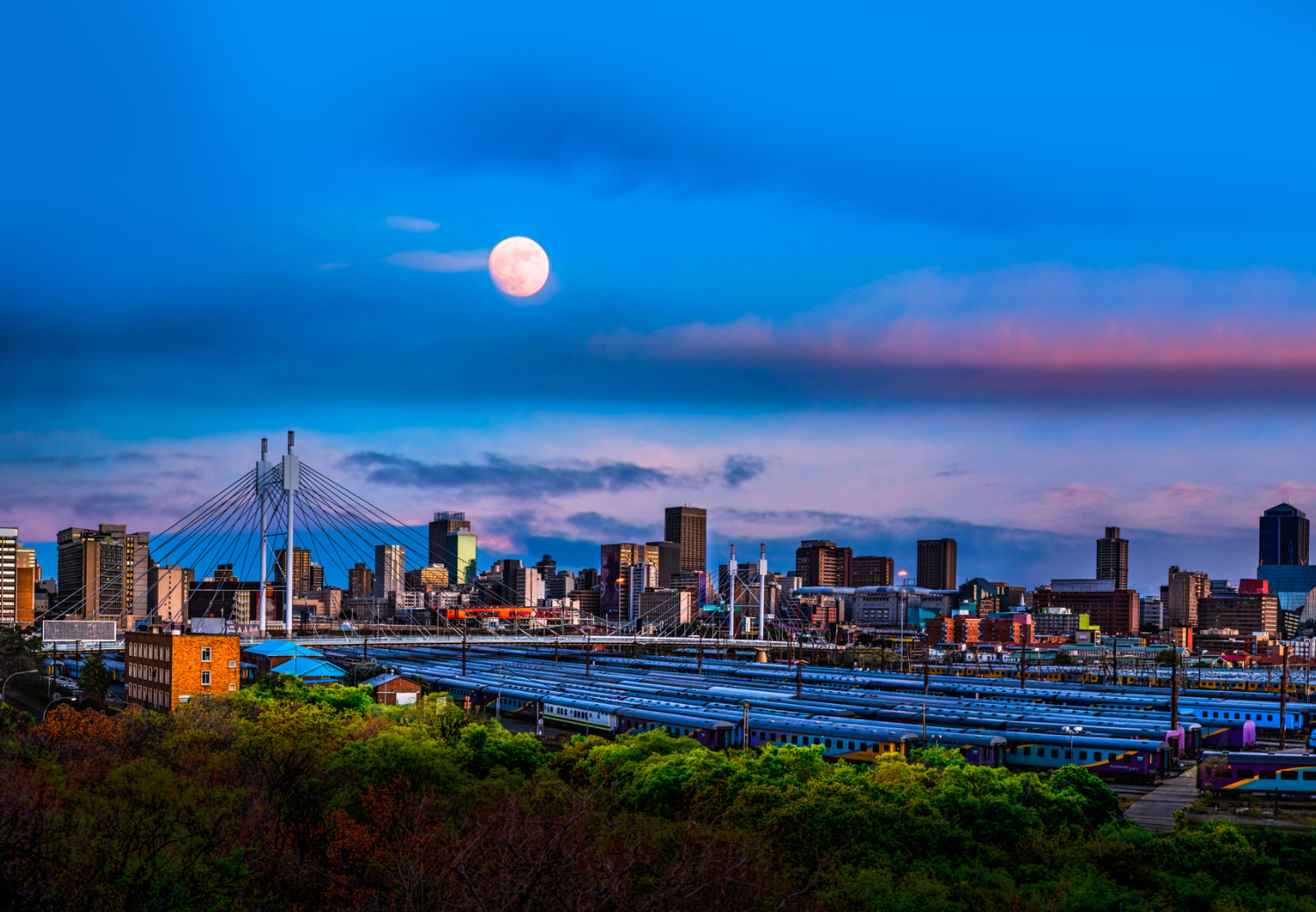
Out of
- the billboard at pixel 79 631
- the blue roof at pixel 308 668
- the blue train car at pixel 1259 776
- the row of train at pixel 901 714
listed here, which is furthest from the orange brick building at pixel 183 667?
the blue train car at pixel 1259 776

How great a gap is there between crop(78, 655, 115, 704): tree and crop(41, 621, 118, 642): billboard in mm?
29773

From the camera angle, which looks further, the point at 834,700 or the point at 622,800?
the point at 834,700

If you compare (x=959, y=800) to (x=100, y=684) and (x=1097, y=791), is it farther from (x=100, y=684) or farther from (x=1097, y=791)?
(x=100, y=684)

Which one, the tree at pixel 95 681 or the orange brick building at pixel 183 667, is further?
the tree at pixel 95 681

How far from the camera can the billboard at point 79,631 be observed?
108188mm

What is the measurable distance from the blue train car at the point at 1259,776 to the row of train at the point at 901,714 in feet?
1.73

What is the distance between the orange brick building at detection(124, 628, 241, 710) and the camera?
6344 cm

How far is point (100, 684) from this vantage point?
76625mm

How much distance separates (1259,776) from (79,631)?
9645 cm

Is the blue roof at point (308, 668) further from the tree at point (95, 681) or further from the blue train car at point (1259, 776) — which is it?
the blue train car at point (1259, 776)

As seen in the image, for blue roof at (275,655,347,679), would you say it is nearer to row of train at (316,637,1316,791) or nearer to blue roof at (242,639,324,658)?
blue roof at (242,639,324,658)

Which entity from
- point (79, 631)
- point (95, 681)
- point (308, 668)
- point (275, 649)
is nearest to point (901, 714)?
point (308, 668)

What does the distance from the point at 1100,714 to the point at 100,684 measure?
62.0m

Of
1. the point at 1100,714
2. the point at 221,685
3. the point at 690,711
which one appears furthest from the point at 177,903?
the point at 1100,714
